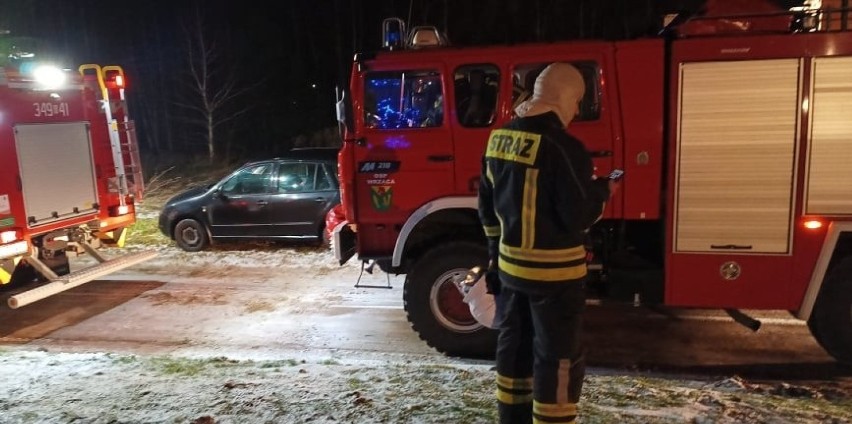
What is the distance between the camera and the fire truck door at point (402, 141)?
5586mm

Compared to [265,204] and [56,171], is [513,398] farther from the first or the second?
[265,204]

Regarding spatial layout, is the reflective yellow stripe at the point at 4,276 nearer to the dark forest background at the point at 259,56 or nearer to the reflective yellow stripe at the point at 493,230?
the reflective yellow stripe at the point at 493,230

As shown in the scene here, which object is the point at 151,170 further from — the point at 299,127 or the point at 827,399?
the point at 827,399

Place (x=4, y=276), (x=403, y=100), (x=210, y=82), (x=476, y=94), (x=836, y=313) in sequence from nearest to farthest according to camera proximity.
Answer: (x=836, y=313) < (x=476, y=94) < (x=403, y=100) < (x=4, y=276) < (x=210, y=82)

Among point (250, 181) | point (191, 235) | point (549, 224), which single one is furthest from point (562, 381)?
point (191, 235)

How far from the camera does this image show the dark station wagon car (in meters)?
10.0

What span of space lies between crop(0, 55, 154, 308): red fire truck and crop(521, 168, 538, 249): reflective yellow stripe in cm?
519

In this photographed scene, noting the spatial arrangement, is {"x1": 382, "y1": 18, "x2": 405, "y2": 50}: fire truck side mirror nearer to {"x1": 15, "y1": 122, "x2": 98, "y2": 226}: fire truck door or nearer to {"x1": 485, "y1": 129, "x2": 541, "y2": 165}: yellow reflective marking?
{"x1": 485, "y1": 129, "x2": 541, "y2": 165}: yellow reflective marking

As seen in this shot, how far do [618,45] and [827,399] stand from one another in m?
2.89

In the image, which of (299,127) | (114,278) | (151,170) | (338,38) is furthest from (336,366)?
(338,38)

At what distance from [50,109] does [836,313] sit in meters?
7.69

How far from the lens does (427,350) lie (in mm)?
5965

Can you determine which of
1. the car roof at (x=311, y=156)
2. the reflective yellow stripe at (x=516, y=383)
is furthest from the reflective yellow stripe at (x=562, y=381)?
the car roof at (x=311, y=156)

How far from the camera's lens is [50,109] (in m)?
7.26
